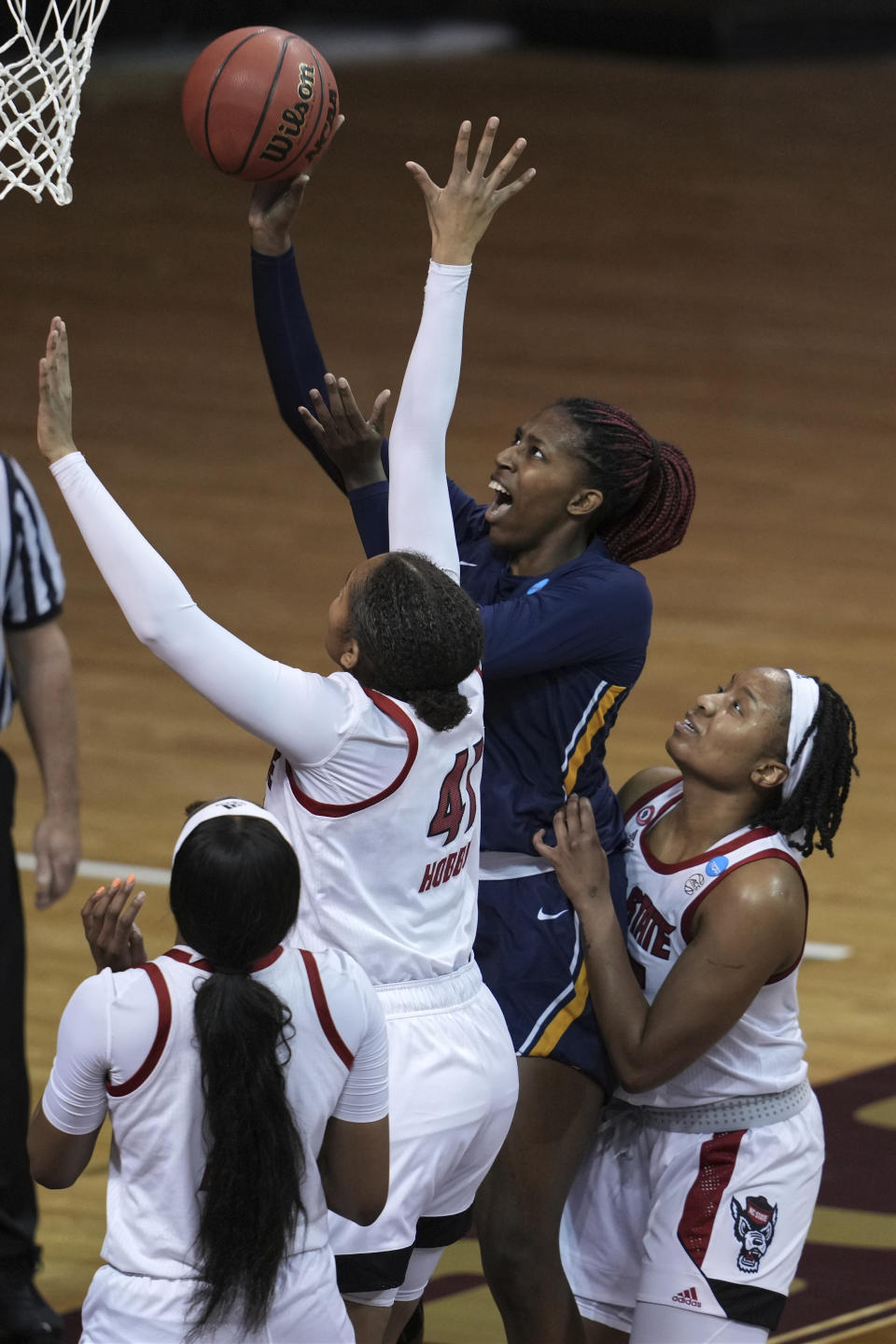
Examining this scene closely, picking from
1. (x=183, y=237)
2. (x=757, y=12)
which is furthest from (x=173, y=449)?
(x=757, y=12)

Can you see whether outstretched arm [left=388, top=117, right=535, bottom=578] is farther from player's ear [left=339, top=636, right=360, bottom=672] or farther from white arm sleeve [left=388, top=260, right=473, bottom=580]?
player's ear [left=339, top=636, right=360, bottom=672]

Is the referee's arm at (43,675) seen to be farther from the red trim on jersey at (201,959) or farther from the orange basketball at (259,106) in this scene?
the red trim on jersey at (201,959)

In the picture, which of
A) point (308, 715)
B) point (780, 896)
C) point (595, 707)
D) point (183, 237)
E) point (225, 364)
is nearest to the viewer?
point (308, 715)

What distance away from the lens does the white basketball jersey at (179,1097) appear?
2.43m

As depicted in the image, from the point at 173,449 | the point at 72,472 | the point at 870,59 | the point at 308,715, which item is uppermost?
the point at 870,59

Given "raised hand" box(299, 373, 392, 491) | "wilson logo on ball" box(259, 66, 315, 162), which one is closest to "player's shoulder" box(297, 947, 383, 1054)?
"raised hand" box(299, 373, 392, 491)

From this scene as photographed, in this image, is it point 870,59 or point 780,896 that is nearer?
point 780,896

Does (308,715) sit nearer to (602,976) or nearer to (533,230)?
(602,976)

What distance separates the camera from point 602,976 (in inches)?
129

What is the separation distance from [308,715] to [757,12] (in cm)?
1882

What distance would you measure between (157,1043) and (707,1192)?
1198mm

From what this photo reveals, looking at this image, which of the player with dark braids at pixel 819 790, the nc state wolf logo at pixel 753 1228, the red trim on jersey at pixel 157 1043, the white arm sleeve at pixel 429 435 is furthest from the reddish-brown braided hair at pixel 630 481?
the red trim on jersey at pixel 157 1043

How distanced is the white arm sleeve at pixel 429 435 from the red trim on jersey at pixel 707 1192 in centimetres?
103

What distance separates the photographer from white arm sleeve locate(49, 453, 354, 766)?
8.91 ft
